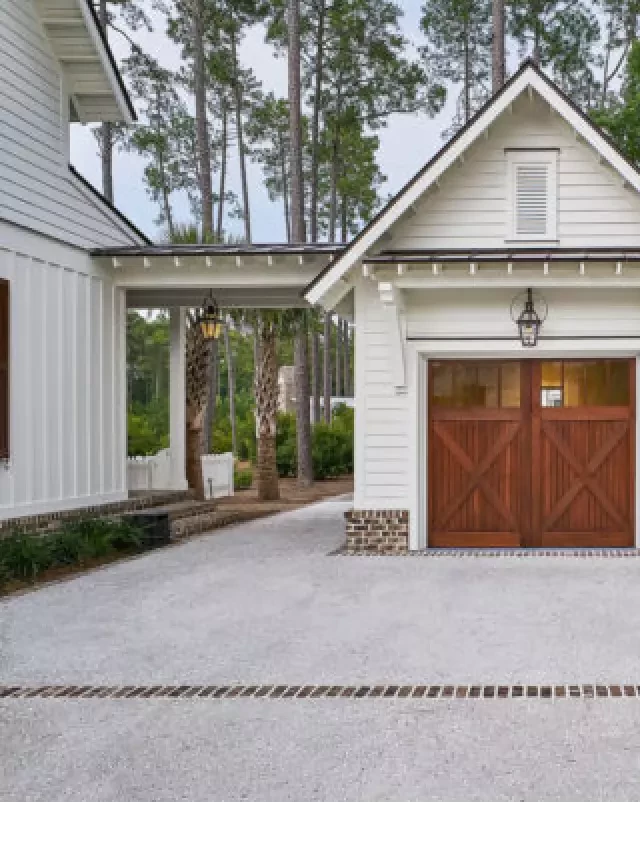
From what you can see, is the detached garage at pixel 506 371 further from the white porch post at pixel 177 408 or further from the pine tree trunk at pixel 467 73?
the pine tree trunk at pixel 467 73

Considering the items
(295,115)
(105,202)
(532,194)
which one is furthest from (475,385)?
(295,115)

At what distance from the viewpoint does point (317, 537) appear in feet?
51.7

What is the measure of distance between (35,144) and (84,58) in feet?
6.31

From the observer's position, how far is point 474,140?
42.6 feet

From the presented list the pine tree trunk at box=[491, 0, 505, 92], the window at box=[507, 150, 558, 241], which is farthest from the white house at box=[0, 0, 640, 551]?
the pine tree trunk at box=[491, 0, 505, 92]

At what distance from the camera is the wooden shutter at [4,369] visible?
12727mm

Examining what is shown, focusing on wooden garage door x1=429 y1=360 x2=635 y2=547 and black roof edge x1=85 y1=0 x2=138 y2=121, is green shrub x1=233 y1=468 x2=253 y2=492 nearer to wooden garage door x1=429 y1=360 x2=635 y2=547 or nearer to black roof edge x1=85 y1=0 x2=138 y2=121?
black roof edge x1=85 y1=0 x2=138 y2=121

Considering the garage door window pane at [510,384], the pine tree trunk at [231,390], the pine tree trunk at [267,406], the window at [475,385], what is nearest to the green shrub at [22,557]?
the window at [475,385]

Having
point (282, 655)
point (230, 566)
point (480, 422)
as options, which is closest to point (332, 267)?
point (480, 422)

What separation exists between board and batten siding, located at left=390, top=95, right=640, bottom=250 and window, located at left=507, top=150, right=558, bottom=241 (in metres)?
0.07

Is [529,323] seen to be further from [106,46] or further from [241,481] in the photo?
A: [241,481]

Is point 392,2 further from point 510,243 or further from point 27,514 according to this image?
point 27,514

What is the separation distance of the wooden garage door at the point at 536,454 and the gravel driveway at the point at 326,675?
980mm

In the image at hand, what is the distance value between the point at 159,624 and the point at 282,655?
5.54 feet
